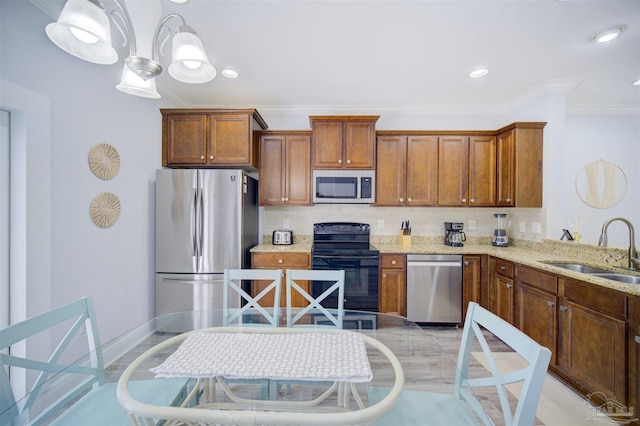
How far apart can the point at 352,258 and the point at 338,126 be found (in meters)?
1.60

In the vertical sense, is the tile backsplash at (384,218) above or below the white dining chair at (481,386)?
above

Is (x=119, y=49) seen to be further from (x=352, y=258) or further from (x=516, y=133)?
(x=516, y=133)

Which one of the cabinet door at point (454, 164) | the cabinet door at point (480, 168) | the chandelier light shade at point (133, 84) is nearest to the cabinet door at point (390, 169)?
the cabinet door at point (454, 164)

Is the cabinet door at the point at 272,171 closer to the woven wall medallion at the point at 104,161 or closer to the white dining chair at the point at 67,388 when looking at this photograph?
the woven wall medallion at the point at 104,161

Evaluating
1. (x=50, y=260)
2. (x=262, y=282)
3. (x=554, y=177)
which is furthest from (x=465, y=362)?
(x=554, y=177)

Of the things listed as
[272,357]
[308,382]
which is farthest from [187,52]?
[308,382]

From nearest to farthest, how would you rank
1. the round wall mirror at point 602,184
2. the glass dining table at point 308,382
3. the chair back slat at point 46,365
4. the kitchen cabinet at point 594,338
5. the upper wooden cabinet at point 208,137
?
the chair back slat at point 46,365 < the glass dining table at point 308,382 < the kitchen cabinet at point 594,338 < the upper wooden cabinet at point 208,137 < the round wall mirror at point 602,184

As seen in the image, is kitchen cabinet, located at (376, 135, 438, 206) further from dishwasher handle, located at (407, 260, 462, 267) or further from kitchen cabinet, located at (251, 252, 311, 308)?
kitchen cabinet, located at (251, 252, 311, 308)

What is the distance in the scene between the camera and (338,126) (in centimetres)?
320

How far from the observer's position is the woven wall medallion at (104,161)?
2141 millimetres

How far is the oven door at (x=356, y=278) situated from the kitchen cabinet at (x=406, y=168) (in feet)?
2.68

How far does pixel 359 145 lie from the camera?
321 centimetres

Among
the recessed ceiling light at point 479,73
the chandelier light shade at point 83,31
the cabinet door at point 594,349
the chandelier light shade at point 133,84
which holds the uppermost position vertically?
the recessed ceiling light at point 479,73

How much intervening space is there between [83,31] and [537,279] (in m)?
3.34
